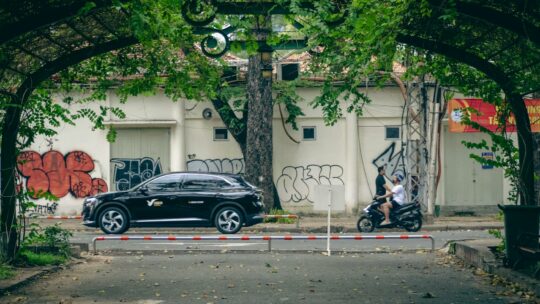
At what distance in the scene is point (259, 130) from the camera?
28.1 meters

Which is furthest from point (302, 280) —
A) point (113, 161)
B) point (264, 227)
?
point (113, 161)

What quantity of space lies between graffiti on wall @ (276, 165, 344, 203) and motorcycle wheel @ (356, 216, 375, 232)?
622cm

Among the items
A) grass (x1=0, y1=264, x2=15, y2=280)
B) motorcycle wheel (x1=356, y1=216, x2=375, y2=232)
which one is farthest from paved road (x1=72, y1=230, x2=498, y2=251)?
grass (x1=0, y1=264, x2=15, y2=280)

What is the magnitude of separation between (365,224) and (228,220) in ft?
13.4

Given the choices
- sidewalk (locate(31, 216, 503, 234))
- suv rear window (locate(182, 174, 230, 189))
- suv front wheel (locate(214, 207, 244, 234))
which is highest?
suv rear window (locate(182, 174, 230, 189))

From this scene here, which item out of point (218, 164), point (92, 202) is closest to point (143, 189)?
point (92, 202)

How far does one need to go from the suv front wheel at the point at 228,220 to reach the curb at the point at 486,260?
273 inches

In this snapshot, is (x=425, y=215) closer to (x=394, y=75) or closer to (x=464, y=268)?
(x=394, y=75)

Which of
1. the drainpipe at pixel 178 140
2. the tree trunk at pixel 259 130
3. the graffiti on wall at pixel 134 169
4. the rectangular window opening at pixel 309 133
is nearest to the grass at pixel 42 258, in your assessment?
the tree trunk at pixel 259 130

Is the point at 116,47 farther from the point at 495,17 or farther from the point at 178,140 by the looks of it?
the point at 178,140

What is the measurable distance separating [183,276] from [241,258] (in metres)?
3.19

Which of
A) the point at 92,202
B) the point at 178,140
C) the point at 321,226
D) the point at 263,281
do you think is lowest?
the point at 263,281

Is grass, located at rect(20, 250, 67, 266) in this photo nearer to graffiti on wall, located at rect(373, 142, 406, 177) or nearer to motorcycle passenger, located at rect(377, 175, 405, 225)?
motorcycle passenger, located at rect(377, 175, 405, 225)

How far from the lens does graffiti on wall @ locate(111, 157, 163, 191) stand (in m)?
30.8
